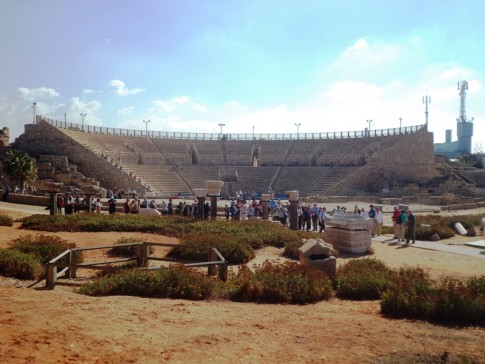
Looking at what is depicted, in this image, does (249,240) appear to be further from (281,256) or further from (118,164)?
(118,164)

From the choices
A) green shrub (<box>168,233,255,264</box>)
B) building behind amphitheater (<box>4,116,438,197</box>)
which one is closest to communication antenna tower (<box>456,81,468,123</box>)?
building behind amphitheater (<box>4,116,438,197</box>)

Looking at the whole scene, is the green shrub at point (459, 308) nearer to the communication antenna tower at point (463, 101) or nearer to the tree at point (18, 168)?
the tree at point (18, 168)

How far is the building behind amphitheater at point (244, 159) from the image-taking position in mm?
48250

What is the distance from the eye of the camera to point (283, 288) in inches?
365

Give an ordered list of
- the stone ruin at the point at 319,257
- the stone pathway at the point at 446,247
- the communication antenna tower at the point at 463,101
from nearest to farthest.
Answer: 1. the stone ruin at the point at 319,257
2. the stone pathway at the point at 446,247
3. the communication antenna tower at the point at 463,101

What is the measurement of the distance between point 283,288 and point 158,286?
262 cm

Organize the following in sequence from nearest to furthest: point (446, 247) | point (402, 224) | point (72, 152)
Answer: point (446, 247) < point (402, 224) < point (72, 152)

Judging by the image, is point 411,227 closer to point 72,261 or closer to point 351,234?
point 351,234

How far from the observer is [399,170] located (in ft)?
173

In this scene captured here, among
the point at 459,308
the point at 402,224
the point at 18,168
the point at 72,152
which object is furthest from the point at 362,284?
the point at 72,152

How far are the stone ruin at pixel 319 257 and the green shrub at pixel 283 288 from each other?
145cm

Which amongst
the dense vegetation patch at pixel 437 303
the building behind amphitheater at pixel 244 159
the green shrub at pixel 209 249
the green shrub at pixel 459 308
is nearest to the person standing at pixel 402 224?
the green shrub at pixel 209 249

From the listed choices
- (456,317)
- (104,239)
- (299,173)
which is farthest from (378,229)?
(299,173)

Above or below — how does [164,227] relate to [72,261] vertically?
above
